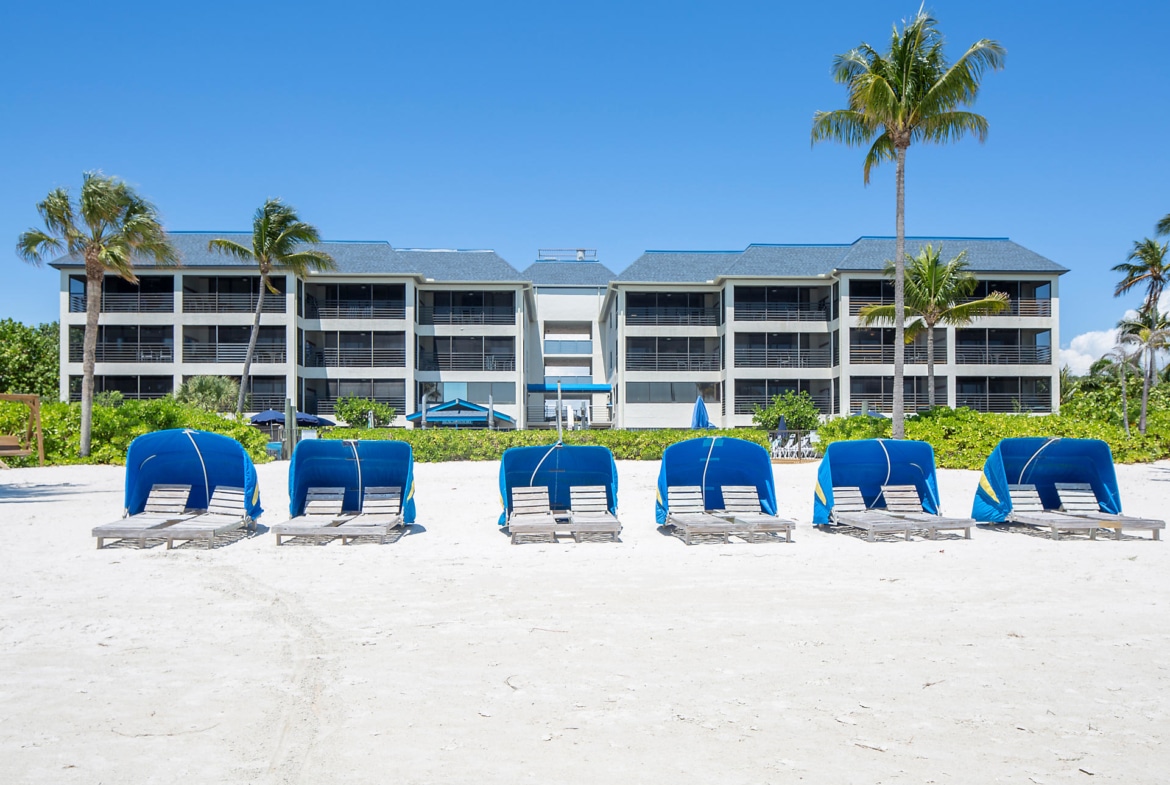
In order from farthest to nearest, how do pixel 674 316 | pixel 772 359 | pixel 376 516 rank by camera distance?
pixel 674 316
pixel 772 359
pixel 376 516

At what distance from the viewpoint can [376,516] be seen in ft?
39.2

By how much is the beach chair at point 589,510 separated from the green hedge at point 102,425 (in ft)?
52.7

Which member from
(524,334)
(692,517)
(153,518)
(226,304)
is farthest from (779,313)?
(153,518)

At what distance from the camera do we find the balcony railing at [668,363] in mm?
44906

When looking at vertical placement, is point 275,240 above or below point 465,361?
above

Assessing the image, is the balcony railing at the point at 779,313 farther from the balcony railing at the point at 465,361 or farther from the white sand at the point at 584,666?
the white sand at the point at 584,666

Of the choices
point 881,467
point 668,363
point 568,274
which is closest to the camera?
point 881,467

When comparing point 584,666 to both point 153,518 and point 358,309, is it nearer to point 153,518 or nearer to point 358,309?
point 153,518

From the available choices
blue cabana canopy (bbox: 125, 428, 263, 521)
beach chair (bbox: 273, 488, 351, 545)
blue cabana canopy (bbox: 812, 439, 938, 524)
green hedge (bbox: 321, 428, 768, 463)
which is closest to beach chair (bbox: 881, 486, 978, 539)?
blue cabana canopy (bbox: 812, 439, 938, 524)

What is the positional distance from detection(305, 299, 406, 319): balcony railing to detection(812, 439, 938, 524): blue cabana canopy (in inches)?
1333

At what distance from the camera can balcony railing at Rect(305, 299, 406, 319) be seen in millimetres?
43000

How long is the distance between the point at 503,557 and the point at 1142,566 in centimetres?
769

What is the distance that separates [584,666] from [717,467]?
7403mm

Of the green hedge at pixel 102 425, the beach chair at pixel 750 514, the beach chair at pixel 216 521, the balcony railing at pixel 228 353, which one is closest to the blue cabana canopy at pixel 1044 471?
the beach chair at pixel 750 514
